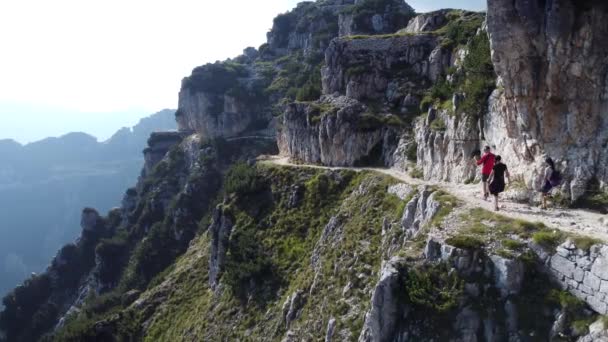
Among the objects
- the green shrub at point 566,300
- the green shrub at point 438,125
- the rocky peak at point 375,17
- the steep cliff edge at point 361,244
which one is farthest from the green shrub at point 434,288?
the rocky peak at point 375,17

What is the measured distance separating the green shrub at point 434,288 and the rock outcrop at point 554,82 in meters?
9.98

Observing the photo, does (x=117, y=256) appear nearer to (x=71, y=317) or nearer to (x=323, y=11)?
(x=71, y=317)

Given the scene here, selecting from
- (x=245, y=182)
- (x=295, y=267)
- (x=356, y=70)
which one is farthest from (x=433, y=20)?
(x=295, y=267)

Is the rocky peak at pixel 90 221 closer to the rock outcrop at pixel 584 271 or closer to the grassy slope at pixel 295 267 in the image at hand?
the grassy slope at pixel 295 267

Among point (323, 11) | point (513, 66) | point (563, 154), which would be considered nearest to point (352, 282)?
point (563, 154)

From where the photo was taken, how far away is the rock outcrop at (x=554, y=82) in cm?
Answer: 2636

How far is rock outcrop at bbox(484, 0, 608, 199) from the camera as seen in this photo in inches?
1038

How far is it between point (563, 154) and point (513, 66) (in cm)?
639

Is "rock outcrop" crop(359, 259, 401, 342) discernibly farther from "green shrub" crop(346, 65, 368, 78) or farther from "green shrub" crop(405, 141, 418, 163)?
"green shrub" crop(346, 65, 368, 78)

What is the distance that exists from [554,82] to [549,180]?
21.0 ft

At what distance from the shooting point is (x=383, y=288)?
23.2 m

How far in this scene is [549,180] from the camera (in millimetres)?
26156

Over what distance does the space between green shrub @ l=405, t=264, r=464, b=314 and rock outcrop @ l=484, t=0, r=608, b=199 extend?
32.8ft

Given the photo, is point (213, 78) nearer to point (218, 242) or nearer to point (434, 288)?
point (218, 242)
